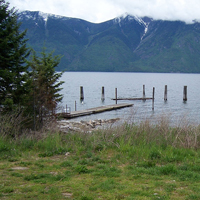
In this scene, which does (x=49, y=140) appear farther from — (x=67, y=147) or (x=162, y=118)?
(x=162, y=118)

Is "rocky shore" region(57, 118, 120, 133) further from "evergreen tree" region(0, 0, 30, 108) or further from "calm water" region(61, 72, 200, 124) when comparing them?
"evergreen tree" region(0, 0, 30, 108)

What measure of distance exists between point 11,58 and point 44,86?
7.40 m

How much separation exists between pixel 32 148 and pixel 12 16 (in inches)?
339

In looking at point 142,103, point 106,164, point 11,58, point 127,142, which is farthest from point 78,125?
point 142,103

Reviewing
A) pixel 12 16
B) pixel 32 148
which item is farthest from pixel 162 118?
pixel 12 16

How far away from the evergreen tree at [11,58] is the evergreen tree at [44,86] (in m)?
1.53

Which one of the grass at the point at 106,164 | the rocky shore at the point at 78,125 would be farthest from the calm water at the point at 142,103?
the grass at the point at 106,164

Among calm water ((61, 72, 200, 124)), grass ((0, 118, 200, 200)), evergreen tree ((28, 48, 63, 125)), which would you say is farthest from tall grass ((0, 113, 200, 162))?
evergreen tree ((28, 48, 63, 125))

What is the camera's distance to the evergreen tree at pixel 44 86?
1702 cm

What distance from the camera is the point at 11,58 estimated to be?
13578mm

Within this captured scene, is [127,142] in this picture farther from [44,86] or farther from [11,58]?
[44,86]

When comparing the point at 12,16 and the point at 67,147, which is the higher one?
the point at 12,16

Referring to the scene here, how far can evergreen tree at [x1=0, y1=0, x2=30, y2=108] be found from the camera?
44.4 ft

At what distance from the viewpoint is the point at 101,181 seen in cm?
575
